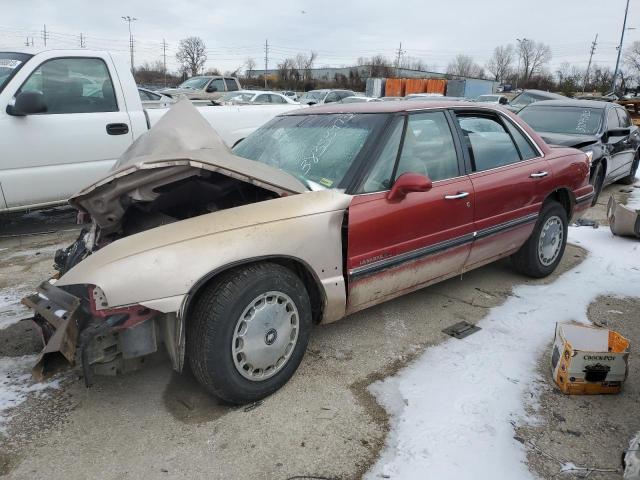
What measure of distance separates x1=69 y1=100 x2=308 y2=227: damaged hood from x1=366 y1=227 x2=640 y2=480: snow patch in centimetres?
135

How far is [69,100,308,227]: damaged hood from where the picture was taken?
8.35 feet

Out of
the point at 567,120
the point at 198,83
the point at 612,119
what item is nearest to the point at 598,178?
the point at 567,120

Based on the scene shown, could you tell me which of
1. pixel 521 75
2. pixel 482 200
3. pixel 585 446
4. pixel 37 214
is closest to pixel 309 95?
pixel 37 214

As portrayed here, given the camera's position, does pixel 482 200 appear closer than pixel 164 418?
No

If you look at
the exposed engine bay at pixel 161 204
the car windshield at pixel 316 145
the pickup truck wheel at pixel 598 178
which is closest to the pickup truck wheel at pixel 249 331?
the exposed engine bay at pixel 161 204

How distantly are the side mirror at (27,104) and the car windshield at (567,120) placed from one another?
716 cm

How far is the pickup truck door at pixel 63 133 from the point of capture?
16.2 feet

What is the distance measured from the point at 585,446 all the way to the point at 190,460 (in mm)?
1881

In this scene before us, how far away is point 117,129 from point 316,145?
3.18 m

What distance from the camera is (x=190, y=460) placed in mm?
2213

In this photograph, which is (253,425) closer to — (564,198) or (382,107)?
(382,107)

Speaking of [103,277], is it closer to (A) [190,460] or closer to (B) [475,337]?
(A) [190,460]

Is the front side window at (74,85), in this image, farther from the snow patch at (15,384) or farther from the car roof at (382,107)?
the snow patch at (15,384)

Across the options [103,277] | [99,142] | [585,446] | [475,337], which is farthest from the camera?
[99,142]
